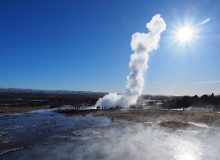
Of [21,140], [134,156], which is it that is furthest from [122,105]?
[134,156]

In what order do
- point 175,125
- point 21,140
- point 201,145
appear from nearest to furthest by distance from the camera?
point 201,145 < point 21,140 < point 175,125

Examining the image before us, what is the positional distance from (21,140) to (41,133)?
4.69 metres

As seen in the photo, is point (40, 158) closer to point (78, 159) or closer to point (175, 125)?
point (78, 159)

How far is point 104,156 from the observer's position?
24.0m

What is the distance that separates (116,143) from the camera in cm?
2938

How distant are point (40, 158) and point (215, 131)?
23554mm

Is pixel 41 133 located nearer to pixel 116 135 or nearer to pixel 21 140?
pixel 21 140

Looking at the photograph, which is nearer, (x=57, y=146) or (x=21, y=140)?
(x=57, y=146)

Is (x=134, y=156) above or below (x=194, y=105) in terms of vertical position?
below

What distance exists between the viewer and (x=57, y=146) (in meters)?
28.7

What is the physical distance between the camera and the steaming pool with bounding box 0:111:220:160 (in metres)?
24.5

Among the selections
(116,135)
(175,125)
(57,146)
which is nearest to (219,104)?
(175,125)

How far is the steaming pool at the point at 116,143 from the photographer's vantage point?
2448 cm

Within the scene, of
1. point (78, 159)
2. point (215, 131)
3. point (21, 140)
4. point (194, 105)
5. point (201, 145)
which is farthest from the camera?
point (194, 105)
